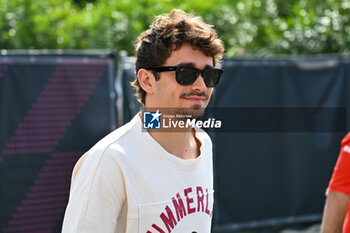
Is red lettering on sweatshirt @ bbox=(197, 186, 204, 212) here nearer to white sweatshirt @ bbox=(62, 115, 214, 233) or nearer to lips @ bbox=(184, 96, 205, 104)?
white sweatshirt @ bbox=(62, 115, 214, 233)

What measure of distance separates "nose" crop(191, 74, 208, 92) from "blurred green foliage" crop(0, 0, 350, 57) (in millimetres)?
6004

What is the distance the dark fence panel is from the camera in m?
5.18

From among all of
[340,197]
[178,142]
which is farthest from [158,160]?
[340,197]

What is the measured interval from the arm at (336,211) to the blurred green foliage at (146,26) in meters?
5.80

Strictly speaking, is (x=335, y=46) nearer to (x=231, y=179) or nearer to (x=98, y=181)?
(x=231, y=179)

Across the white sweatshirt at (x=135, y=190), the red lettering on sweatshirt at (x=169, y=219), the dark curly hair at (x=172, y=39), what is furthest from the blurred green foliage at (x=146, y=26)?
the red lettering on sweatshirt at (x=169, y=219)

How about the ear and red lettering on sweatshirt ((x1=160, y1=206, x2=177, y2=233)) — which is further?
the ear

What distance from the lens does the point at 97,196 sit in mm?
2068

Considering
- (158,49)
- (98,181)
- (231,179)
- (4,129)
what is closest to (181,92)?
(158,49)

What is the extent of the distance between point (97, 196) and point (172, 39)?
781 mm

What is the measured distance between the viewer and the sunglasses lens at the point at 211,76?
2442mm

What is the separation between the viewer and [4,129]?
516 cm

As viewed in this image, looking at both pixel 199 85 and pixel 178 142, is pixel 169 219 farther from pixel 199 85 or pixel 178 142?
pixel 199 85

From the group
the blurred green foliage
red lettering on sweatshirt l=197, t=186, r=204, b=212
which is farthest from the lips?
the blurred green foliage
